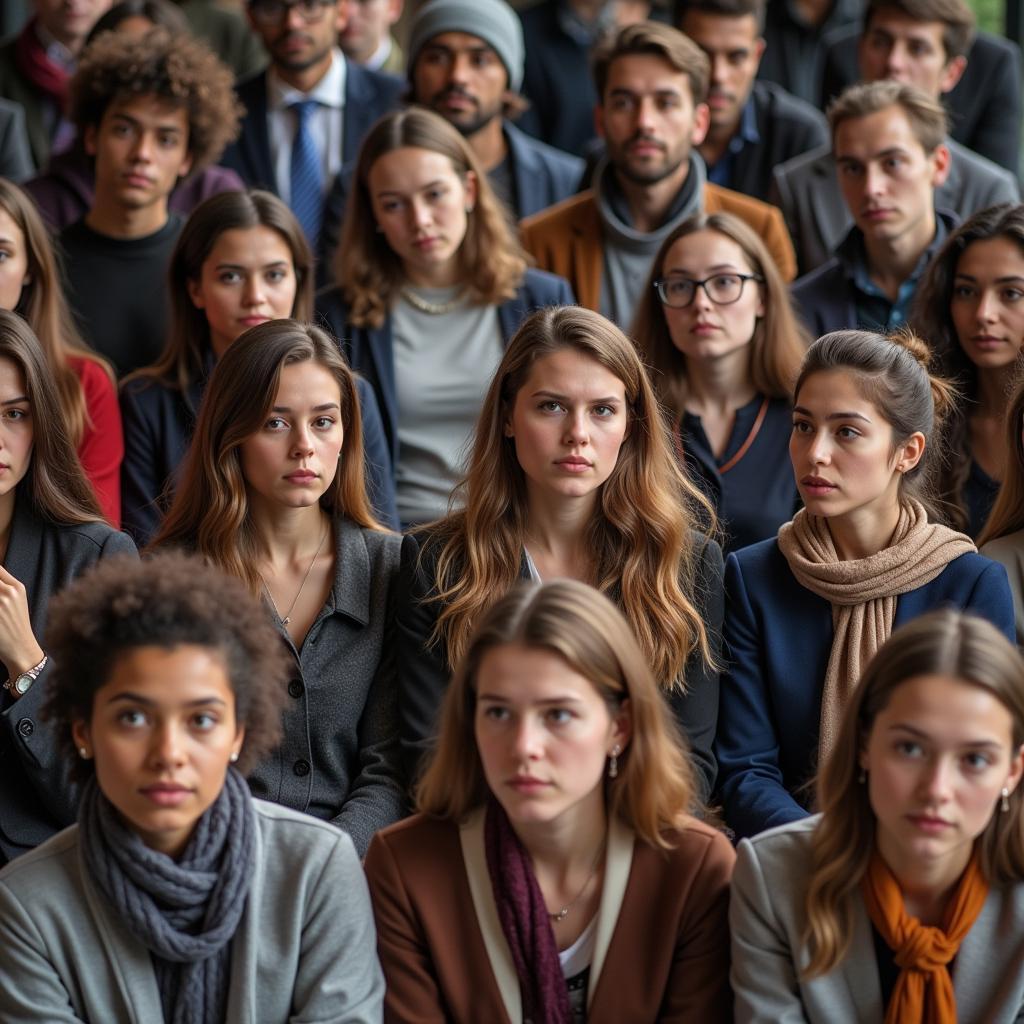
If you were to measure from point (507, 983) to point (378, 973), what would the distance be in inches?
6.6

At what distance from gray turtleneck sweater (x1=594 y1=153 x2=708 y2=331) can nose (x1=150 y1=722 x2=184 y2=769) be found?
7.51 ft

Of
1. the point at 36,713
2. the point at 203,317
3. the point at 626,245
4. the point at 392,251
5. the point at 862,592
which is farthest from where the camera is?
the point at 626,245

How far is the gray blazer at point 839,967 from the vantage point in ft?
6.59

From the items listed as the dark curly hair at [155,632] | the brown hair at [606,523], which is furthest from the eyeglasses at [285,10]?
the dark curly hair at [155,632]

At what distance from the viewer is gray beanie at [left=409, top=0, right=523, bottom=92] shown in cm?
447

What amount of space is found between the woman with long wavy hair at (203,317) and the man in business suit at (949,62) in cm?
205

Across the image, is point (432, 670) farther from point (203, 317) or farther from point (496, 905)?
point (203, 317)

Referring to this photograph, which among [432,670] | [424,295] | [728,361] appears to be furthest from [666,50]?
[432,670]

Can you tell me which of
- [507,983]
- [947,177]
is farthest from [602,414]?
[947,177]

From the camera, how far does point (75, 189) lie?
13.9 ft

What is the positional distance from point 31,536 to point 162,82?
5.25 feet

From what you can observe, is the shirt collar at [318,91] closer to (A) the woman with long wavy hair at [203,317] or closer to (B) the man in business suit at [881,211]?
(A) the woman with long wavy hair at [203,317]

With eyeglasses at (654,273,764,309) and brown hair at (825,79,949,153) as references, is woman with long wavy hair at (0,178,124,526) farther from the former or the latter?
brown hair at (825,79,949,153)

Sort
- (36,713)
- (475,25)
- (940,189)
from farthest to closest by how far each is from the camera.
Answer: (475,25) → (940,189) → (36,713)
